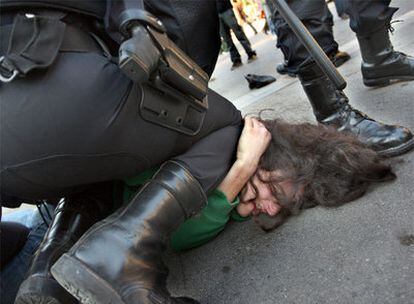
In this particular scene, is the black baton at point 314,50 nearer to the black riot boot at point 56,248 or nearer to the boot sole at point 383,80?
the black riot boot at point 56,248

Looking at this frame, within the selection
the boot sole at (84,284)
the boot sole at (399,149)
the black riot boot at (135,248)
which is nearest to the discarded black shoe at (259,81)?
the boot sole at (399,149)

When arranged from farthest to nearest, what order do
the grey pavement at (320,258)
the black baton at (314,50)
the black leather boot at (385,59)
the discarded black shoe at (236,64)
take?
the discarded black shoe at (236,64) → the black leather boot at (385,59) → the black baton at (314,50) → the grey pavement at (320,258)

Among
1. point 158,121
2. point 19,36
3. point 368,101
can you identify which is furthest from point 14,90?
point 368,101

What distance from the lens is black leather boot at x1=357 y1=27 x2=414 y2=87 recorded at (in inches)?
81.6

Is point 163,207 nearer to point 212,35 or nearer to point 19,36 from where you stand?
point 19,36

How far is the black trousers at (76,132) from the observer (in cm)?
102

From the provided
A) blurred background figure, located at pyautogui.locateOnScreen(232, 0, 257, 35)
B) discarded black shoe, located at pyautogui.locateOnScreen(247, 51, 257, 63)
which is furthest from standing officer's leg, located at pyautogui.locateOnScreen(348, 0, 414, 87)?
blurred background figure, located at pyautogui.locateOnScreen(232, 0, 257, 35)

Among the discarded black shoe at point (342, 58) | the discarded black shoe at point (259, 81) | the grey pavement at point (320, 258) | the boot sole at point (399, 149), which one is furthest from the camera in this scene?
the discarded black shoe at point (259, 81)

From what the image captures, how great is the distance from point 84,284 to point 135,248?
0.14 metres

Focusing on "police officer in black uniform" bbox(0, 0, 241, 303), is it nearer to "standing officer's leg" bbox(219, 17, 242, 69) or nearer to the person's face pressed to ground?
the person's face pressed to ground

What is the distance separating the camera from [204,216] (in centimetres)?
141

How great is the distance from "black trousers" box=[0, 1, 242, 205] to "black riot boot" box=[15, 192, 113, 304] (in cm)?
16

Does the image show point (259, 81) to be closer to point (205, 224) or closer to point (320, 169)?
point (320, 169)

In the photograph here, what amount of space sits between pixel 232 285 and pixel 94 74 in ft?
2.24
